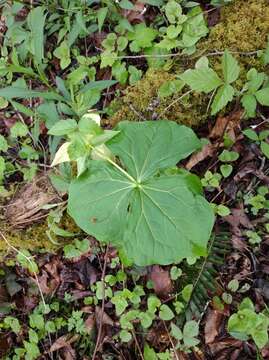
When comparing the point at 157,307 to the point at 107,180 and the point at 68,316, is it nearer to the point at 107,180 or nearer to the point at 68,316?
the point at 68,316

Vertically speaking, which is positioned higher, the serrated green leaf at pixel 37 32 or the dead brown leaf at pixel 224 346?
the serrated green leaf at pixel 37 32

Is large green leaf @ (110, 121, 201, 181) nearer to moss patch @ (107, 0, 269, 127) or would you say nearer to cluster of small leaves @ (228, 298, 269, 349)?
moss patch @ (107, 0, 269, 127)

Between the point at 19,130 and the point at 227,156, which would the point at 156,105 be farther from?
the point at 19,130

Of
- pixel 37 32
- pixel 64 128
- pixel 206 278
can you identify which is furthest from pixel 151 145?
pixel 37 32

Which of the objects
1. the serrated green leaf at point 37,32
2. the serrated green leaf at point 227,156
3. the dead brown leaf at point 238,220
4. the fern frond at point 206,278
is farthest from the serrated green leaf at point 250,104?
the serrated green leaf at point 37,32

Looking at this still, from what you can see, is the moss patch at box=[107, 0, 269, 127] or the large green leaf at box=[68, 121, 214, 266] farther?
the moss patch at box=[107, 0, 269, 127]

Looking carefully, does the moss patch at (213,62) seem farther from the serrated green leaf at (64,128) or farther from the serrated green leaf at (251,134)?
the serrated green leaf at (64,128)

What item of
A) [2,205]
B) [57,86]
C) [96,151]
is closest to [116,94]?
[57,86]

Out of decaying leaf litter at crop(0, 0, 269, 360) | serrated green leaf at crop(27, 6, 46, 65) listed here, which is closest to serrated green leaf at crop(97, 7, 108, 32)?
decaying leaf litter at crop(0, 0, 269, 360)
